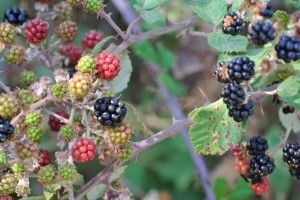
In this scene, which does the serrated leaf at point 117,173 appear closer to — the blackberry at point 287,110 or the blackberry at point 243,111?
the blackberry at point 243,111

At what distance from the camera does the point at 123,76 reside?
3.26 m

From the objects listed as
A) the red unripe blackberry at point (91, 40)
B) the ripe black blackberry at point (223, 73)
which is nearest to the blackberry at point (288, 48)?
the ripe black blackberry at point (223, 73)

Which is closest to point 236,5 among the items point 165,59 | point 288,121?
point 288,121

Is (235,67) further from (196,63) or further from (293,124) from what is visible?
(196,63)

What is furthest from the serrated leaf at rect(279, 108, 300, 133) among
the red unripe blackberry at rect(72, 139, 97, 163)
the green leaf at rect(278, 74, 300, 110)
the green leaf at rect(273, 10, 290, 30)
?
the red unripe blackberry at rect(72, 139, 97, 163)

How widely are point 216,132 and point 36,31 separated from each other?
3.34ft

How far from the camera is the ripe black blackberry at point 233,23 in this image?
2.78 metres

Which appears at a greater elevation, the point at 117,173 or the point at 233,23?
the point at 233,23

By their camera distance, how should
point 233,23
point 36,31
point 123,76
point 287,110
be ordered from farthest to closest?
point 123,76 < point 287,110 < point 36,31 < point 233,23

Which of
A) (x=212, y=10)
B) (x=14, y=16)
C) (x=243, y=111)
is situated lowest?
(x=243, y=111)

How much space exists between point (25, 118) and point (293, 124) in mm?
1319

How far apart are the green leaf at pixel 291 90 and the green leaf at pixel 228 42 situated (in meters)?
0.25

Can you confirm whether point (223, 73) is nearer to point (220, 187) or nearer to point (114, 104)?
point (114, 104)

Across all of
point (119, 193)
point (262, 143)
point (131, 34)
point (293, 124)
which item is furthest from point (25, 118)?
point (293, 124)
